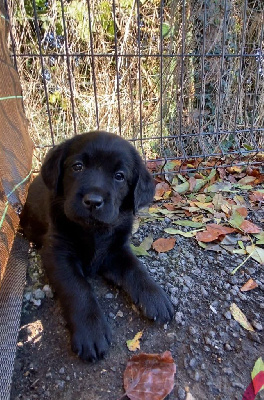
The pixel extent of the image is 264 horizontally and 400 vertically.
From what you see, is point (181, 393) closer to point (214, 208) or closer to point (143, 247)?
point (143, 247)

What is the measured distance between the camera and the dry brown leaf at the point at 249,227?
2.58 m

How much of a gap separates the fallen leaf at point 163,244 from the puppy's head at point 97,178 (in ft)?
1.27

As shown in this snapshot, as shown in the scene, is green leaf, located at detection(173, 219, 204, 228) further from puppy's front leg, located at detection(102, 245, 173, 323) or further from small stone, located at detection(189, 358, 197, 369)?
small stone, located at detection(189, 358, 197, 369)

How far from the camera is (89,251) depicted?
2.01 meters

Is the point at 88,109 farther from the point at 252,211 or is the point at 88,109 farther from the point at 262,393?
the point at 262,393

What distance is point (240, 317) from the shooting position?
180 cm

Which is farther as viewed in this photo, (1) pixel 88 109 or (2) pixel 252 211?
(1) pixel 88 109

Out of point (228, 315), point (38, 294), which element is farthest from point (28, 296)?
point (228, 315)

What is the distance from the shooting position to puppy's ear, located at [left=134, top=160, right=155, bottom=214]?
2.09 meters

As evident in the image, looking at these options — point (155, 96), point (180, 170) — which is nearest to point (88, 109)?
point (155, 96)

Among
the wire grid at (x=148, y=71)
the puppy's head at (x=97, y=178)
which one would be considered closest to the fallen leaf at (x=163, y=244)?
the puppy's head at (x=97, y=178)

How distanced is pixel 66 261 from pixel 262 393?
1.10 m

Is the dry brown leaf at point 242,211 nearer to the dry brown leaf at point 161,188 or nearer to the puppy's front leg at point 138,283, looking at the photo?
the dry brown leaf at point 161,188

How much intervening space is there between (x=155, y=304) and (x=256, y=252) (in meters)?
0.92
